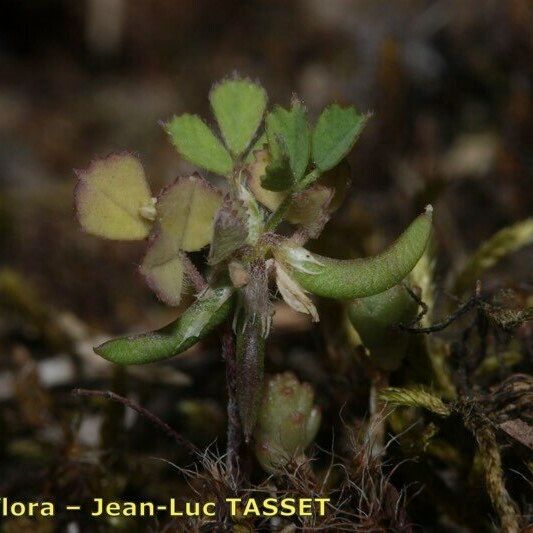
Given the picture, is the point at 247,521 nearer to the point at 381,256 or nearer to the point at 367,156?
the point at 381,256

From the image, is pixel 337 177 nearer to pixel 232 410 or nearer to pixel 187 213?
pixel 187 213

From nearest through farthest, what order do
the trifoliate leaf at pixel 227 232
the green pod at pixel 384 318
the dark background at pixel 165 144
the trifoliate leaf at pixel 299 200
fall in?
the trifoliate leaf at pixel 227 232, the trifoliate leaf at pixel 299 200, the green pod at pixel 384 318, the dark background at pixel 165 144

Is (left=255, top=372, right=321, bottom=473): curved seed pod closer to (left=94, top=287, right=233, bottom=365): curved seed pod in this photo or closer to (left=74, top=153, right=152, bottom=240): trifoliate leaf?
(left=94, top=287, right=233, bottom=365): curved seed pod

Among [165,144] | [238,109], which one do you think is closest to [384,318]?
[238,109]

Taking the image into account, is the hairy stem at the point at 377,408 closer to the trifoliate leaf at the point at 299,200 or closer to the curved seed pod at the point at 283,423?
the curved seed pod at the point at 283,423

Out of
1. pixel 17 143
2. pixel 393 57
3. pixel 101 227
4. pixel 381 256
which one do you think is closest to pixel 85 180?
pixel 101 227

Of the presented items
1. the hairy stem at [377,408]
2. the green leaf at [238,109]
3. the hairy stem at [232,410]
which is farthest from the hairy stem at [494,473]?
the green leaf at [238,109]

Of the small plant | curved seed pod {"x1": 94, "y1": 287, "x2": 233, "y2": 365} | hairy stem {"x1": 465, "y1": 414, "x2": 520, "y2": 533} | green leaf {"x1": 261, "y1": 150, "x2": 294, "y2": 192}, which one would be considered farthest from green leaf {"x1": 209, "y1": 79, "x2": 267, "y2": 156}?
hairy stem {"x1": 465, "y1": 414, "x2": 520, "y2": 533}
